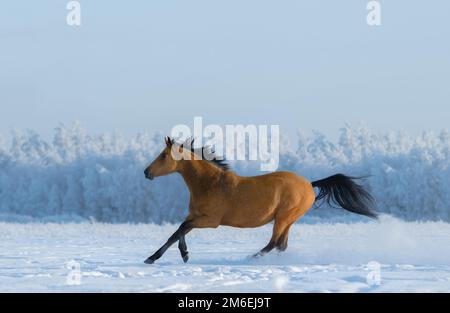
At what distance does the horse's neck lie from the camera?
9.10 metres

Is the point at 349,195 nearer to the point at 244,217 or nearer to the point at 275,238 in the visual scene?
the point at 275,238

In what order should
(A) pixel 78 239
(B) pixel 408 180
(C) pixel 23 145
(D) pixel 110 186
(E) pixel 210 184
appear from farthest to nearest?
(C) pixel 23 145 < (D) pixel 110 186 < (B) pixel 408 180 < (A) pixel 78 239 < (E) pixel 210 184

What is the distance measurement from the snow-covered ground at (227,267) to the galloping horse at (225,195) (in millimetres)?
469

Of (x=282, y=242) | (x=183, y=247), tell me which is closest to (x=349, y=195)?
(x=282, y=242)

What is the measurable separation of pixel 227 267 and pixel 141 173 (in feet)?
92.9

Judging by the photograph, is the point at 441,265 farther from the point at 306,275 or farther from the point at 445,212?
the point at 445,212

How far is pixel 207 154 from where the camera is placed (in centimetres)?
942

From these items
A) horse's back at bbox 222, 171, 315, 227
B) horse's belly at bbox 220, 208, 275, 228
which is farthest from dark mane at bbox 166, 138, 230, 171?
horse's belly at bbox 220, 208, 275, 228

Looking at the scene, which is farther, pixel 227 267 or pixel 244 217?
pixel 244 217

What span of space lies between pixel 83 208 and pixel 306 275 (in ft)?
103

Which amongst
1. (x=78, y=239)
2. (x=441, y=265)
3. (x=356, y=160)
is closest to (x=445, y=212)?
(x=356, y=160)

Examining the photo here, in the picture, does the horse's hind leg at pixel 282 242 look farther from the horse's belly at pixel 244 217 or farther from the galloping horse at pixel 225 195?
the horse's belly at pixel 244 217

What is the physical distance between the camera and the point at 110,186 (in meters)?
37.3

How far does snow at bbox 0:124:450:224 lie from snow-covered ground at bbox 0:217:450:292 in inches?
700
